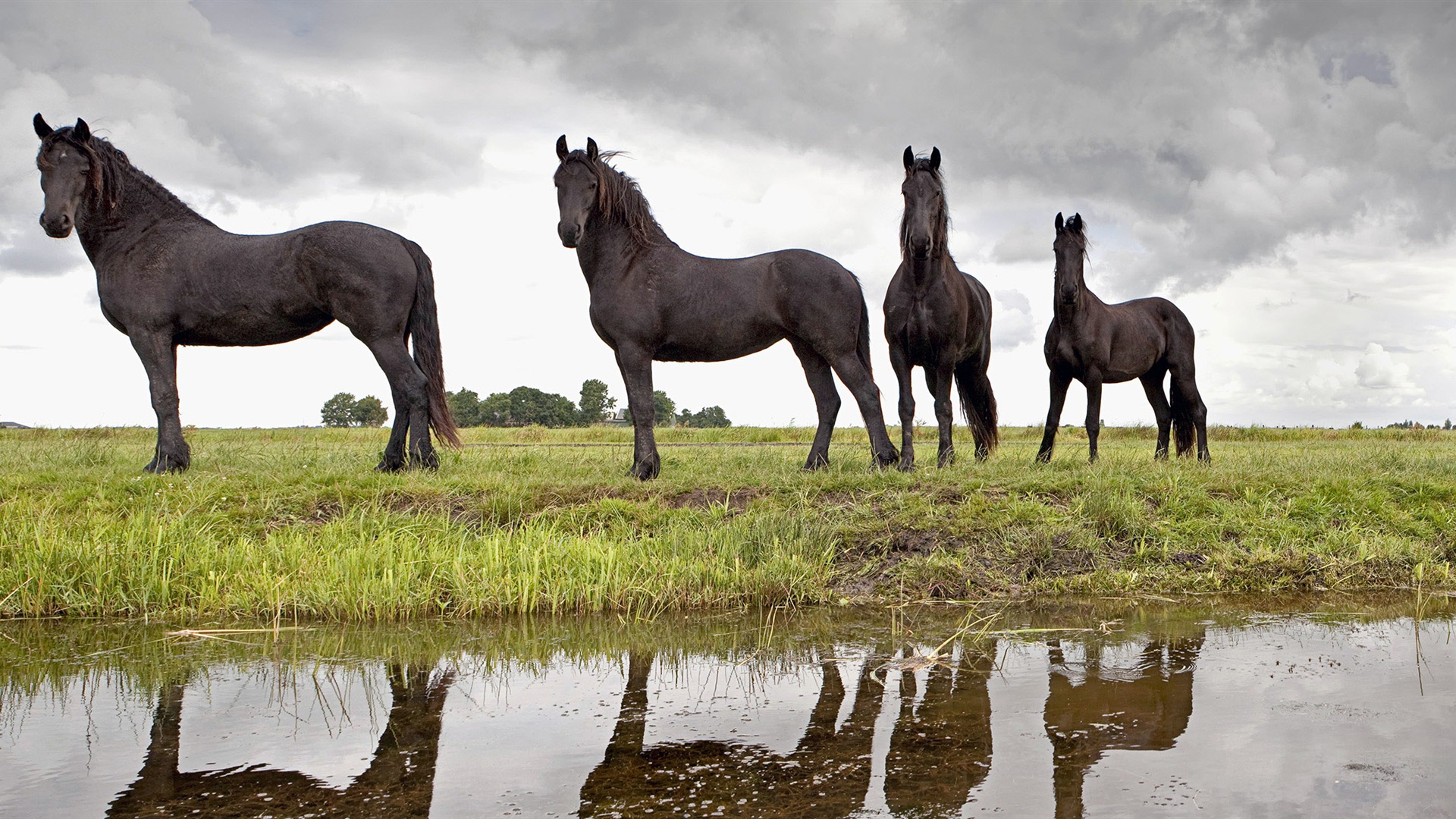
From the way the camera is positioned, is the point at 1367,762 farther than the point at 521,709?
No

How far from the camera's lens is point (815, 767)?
10.4 ft

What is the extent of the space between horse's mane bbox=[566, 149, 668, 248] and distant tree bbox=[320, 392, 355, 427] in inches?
2019

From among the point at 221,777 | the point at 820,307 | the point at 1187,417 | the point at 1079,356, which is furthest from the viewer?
the point at 1187,417

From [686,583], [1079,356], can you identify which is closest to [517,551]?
[686,583]

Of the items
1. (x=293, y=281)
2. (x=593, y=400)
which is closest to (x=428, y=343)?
(x=293, y=281)

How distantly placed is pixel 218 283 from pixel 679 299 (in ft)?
14.2

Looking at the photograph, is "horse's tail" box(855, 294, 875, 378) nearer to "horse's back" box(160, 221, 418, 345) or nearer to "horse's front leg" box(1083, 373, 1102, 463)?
"horse's front leg" box(1083, 373, 1102, 463)

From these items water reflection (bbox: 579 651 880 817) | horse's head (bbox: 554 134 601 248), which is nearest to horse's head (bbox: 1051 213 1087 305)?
horse's head (bbox: 554 134 601 248)

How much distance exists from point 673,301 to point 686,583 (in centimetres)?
377

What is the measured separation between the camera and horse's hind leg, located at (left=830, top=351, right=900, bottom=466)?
30.9ft

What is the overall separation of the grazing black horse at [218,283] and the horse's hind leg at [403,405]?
1 centimetres

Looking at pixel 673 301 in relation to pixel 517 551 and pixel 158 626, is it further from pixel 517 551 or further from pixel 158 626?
pixel 158 626

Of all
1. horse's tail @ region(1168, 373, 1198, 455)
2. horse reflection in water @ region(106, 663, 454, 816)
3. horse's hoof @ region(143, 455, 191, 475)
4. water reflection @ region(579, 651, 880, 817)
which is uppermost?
horse's tail @ region(1168, 373, 1198, 455)

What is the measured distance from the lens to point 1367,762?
3203mm
